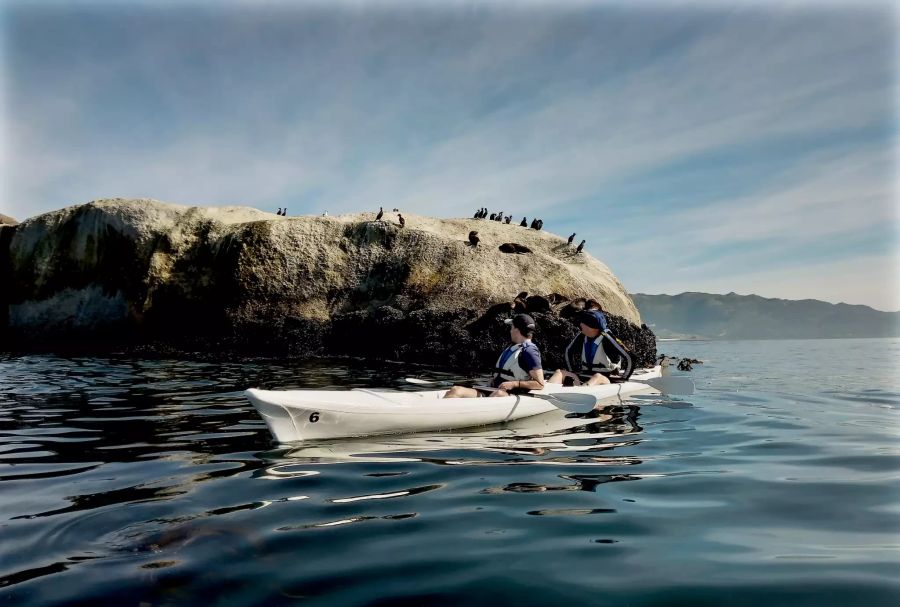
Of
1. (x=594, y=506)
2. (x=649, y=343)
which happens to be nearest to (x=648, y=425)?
(x=594, y=506)

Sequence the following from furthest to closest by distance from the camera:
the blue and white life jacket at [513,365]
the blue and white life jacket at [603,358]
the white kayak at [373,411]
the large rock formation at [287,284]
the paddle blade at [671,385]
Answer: the large rock formation at [287,284] → the paddle blade at [671,385] → the blue and white life jacket at [603,358] → the blue and white life jacket at [513,365] → the white kayak at [373,411]

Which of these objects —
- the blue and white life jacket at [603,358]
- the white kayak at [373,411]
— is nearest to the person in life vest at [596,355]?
the blue and white life jacket at [603,358]

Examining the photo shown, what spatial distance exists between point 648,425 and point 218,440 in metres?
5.92

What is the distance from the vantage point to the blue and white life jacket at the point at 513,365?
943 cm

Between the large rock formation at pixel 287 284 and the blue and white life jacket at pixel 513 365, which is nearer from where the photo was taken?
the blue and white life jacket at pixel 513 365

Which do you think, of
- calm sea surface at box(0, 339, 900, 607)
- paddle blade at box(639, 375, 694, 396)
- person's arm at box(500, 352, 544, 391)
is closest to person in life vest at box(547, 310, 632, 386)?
paddle blade at box(639, 375, 694, 396)

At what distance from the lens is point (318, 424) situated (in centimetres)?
688

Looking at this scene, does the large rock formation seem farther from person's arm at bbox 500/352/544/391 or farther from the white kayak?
the white kayak

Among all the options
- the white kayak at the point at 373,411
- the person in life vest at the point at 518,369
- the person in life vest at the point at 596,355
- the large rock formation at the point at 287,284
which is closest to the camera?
the white kayak at the point at 373,411

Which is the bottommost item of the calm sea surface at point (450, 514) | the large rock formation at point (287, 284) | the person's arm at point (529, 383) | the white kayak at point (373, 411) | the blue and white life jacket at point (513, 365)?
the calm sea surface at point (450, 514)

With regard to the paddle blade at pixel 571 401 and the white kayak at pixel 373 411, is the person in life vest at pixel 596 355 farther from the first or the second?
the white kayak at pixel 373 411

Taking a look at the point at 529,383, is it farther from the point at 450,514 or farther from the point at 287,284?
the point at 287,284

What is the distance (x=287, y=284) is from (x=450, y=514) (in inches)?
824

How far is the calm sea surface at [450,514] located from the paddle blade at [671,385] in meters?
3.09
